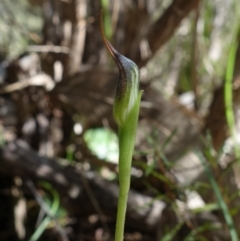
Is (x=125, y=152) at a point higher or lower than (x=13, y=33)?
Answer: lower

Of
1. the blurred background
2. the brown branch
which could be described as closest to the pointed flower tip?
the blurred background

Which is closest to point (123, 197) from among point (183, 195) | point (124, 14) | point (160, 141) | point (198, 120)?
point (183, 195)

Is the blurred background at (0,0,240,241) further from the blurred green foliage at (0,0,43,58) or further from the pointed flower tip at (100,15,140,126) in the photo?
the pointed flower tip at (100,15,140,126)

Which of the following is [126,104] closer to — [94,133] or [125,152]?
[125,152]

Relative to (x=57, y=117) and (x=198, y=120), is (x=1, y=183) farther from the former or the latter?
(x=198, y=120)

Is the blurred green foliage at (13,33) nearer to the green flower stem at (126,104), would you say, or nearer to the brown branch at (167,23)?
the brown branch at (167,23)

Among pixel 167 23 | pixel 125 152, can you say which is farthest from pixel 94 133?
pixel 125 152

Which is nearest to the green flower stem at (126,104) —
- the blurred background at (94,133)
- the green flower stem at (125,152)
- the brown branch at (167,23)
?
the green flower stem at (125,152)

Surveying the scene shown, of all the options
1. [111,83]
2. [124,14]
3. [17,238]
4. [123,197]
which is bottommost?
[123,197]
